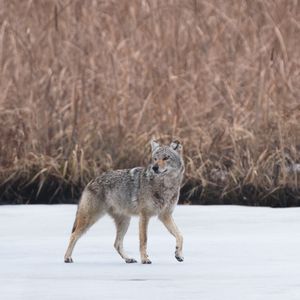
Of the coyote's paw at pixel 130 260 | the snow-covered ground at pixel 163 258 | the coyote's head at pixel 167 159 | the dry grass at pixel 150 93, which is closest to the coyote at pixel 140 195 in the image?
the coyote's head at pixel 167 159

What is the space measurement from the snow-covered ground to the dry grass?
2.19 ft

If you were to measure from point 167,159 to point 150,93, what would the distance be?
14.2 ft

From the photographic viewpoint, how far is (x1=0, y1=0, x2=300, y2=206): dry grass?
11477 millimetres

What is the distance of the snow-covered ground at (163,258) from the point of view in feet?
20.2

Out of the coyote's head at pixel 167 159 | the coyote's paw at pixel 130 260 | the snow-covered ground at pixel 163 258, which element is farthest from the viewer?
the coyote's head at pixel 167 159

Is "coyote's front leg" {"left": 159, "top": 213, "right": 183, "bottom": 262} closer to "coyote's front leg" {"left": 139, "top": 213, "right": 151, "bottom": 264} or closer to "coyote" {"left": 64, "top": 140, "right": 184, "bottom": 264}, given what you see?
"coyote" {"left": 64, "top": 140, "right": 184, "bottom": 264}

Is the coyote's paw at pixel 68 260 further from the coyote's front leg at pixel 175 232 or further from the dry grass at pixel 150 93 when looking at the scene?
the dry grass at pixel 150 93

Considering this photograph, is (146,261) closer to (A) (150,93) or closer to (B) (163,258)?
(B) (163,258)

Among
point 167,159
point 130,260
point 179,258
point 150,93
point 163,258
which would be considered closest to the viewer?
point 179,258

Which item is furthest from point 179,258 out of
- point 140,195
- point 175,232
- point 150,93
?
point 150,93

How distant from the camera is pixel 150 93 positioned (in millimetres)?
12289

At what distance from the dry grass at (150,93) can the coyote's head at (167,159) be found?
3.13 meters

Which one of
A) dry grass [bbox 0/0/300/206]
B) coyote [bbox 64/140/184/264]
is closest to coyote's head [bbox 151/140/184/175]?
coyote [bbox 64/140/184/264]

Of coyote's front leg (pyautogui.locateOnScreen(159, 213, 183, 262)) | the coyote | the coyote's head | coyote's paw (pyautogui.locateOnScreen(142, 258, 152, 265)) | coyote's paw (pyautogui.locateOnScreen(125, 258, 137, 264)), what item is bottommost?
coyote's paw (pyautogui.locateOnScreen(125, 258, 137, 264))
